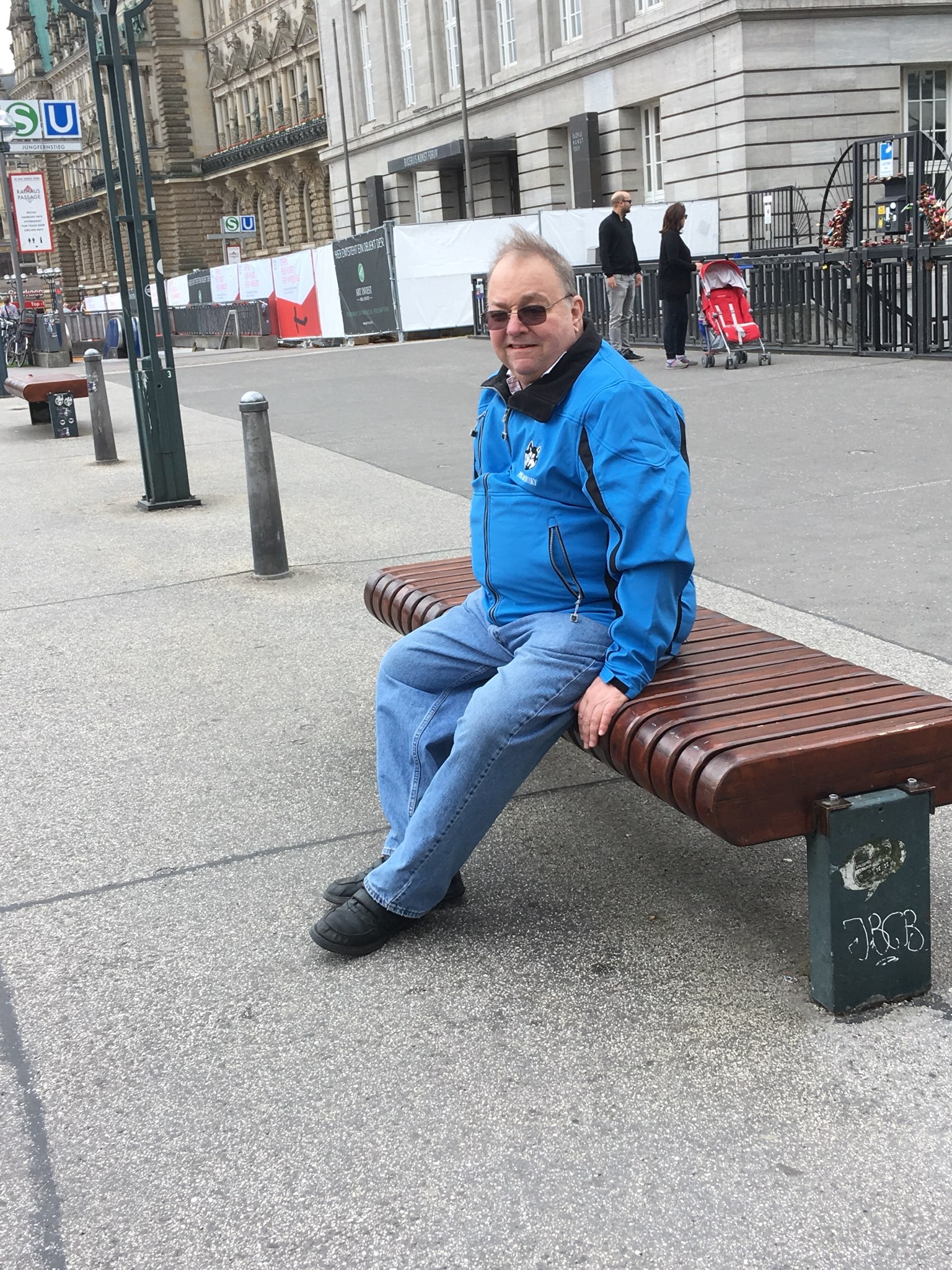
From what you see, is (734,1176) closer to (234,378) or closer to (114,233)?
(114,233)

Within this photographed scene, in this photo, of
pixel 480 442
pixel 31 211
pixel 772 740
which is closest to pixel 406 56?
pixel 31 211

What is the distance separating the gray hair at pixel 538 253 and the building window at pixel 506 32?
35.8m

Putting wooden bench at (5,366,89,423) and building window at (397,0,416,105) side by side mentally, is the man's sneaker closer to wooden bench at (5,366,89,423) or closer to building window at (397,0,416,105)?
wooden bench at (5,366,89,423)

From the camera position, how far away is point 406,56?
138 feet

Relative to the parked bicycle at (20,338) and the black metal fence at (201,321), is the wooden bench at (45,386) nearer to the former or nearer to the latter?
the black metal fence at (201,321)

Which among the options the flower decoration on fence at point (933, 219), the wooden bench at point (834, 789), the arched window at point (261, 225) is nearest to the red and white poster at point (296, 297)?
the flower decoration on fence at point (933, 219)

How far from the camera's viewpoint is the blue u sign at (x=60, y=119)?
2784cm

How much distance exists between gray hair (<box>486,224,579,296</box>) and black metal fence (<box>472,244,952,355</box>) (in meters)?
11.7

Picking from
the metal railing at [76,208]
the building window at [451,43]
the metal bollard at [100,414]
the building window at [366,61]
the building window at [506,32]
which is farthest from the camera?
the metal railing at [76,208]

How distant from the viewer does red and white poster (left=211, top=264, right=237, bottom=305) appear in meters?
37.0

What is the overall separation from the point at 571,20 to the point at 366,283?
10.2m

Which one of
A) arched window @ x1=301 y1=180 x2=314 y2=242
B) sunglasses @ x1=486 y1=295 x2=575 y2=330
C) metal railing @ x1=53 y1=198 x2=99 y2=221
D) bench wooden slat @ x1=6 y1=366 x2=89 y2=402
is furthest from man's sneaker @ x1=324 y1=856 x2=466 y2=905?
metal railing @ x1=53 y1=198 x2=99 y2=221

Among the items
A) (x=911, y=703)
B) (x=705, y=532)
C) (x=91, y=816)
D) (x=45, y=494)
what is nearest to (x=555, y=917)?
(x=911, y=703)

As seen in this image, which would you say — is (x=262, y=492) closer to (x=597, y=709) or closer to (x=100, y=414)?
(x=597, y=709)
